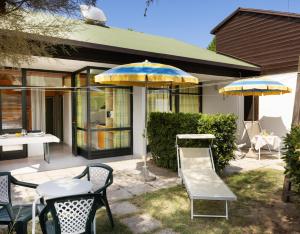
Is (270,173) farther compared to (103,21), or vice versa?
(103,21)

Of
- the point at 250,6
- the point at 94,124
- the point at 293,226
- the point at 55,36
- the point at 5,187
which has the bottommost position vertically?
the point at 293,226

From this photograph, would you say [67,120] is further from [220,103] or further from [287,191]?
[287,191]

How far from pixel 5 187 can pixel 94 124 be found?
4.79m

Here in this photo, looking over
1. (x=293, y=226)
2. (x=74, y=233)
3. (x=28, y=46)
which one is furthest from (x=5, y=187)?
(x=293, y=226)

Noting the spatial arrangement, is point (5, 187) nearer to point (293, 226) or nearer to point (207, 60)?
point (293, 226)

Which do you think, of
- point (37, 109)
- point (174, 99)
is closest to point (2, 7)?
point (37, 109)

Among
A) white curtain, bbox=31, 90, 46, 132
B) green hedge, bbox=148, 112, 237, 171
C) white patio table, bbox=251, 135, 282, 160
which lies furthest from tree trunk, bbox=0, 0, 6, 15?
white patio table, bbox=251, 135, 282, 160

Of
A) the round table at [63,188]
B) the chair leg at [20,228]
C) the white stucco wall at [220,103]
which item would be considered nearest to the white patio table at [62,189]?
the round table at [63,188]

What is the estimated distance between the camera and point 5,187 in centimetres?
314

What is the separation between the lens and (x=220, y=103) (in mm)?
12086

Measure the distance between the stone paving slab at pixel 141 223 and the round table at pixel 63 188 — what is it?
93 centimetres

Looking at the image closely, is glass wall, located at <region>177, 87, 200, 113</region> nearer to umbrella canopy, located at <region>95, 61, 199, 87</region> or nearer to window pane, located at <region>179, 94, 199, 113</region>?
window pane, located at <region>179, 94, 199, 113</region>

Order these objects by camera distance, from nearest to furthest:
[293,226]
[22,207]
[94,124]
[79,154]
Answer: [22,207] → [293,226] → [94,124] → [79,154]

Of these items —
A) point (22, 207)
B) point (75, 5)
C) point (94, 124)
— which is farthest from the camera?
point (94, 124)
